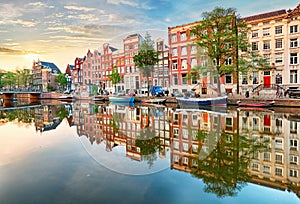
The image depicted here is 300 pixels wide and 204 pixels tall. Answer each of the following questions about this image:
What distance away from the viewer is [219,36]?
29.3m

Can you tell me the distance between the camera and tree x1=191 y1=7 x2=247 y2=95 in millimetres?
29266

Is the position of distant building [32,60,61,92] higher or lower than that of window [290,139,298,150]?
higher

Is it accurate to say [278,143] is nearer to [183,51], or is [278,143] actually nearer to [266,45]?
[266,45]

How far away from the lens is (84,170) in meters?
7.28

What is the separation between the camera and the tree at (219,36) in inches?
1152

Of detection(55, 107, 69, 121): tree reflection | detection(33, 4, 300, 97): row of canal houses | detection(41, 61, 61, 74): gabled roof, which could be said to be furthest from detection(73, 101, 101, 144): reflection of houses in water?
detection(41, 61, 61, 74): gabled roof

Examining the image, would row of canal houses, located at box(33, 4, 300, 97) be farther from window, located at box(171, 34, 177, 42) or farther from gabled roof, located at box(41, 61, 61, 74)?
gabled roof, located at box(41, 61, 61, 74)

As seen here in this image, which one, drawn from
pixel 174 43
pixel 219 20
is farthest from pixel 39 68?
pixel 219 20

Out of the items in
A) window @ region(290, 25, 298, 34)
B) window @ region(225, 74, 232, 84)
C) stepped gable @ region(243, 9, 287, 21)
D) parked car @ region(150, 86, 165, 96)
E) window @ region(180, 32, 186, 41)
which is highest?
stepped gable @ region(243, 9, 287, 21)

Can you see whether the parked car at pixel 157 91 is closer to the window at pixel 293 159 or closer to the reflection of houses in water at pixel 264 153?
the reflection of houses in water at pixel 264 153

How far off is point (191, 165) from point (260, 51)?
3351 cm

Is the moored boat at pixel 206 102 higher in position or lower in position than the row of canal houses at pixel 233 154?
higher

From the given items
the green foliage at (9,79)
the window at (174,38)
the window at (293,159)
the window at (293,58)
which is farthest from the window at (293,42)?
the green foliage at (9,79)

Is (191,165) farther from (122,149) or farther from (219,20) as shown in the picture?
(219,20)
